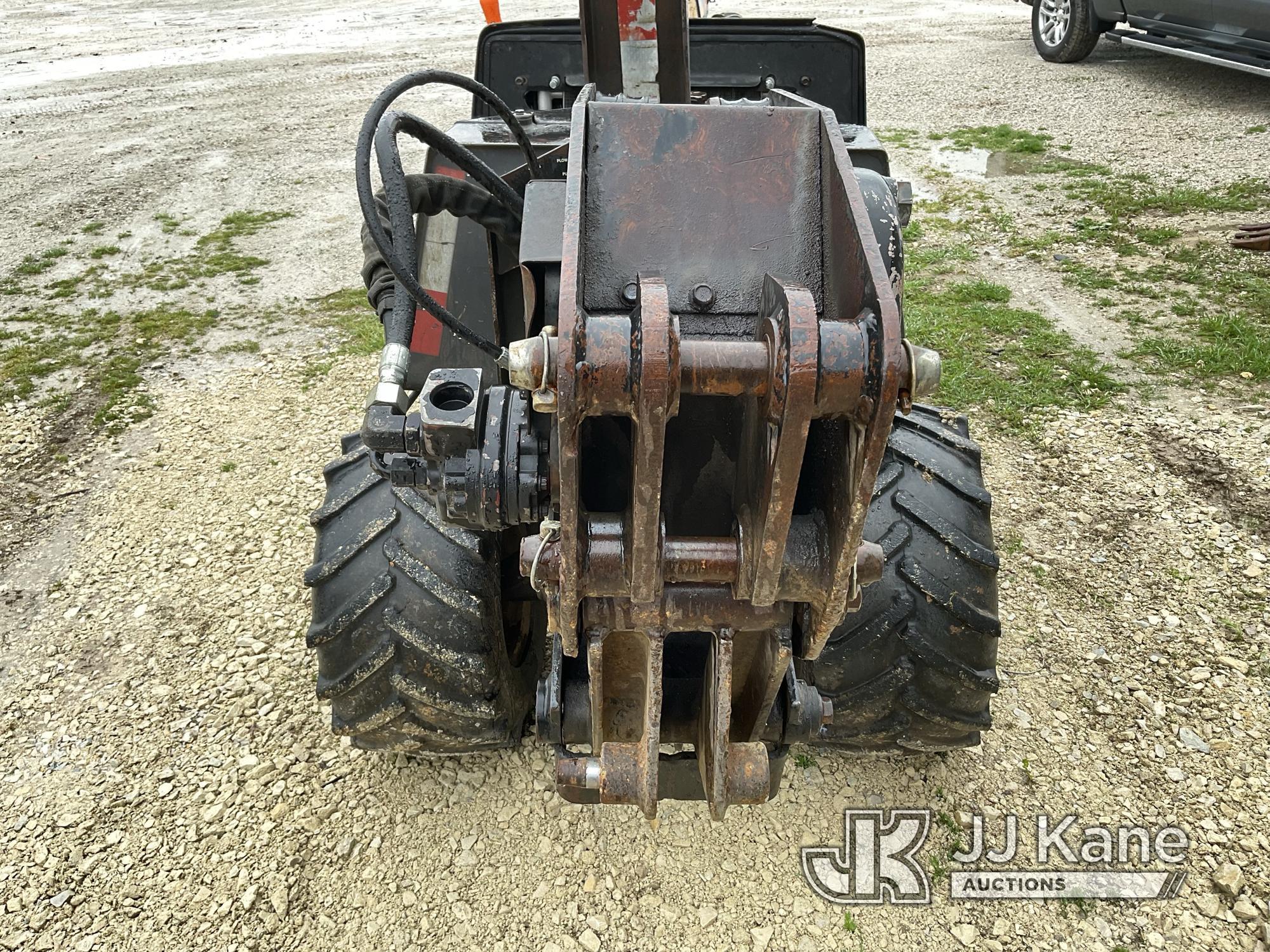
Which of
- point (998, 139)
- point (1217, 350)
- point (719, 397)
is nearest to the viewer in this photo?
point (719, 397)

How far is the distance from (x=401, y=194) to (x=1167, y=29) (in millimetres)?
9840

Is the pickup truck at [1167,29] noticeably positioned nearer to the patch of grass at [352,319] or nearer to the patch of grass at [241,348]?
the patch of grass at [352,319]

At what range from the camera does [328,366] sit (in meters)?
4.72

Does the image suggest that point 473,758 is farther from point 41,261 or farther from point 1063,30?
point 1063,30

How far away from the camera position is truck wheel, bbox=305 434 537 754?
198 cm

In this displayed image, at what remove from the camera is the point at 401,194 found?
165cm

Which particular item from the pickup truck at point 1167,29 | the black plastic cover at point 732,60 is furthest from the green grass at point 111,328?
the pickup truck at point 1167,29

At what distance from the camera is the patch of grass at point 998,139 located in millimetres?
7902

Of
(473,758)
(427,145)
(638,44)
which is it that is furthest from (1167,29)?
(473,758)

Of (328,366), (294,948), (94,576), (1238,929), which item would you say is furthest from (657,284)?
(328,366)

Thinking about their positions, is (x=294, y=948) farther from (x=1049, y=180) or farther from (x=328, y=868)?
(x=1049, y=180)

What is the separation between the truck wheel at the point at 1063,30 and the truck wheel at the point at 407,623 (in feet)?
36.4

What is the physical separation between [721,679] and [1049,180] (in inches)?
278

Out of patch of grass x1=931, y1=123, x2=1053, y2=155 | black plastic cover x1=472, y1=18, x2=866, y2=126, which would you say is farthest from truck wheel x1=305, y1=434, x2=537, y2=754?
patch of grass x1=931, y1=123, x2=1053, y2=155
